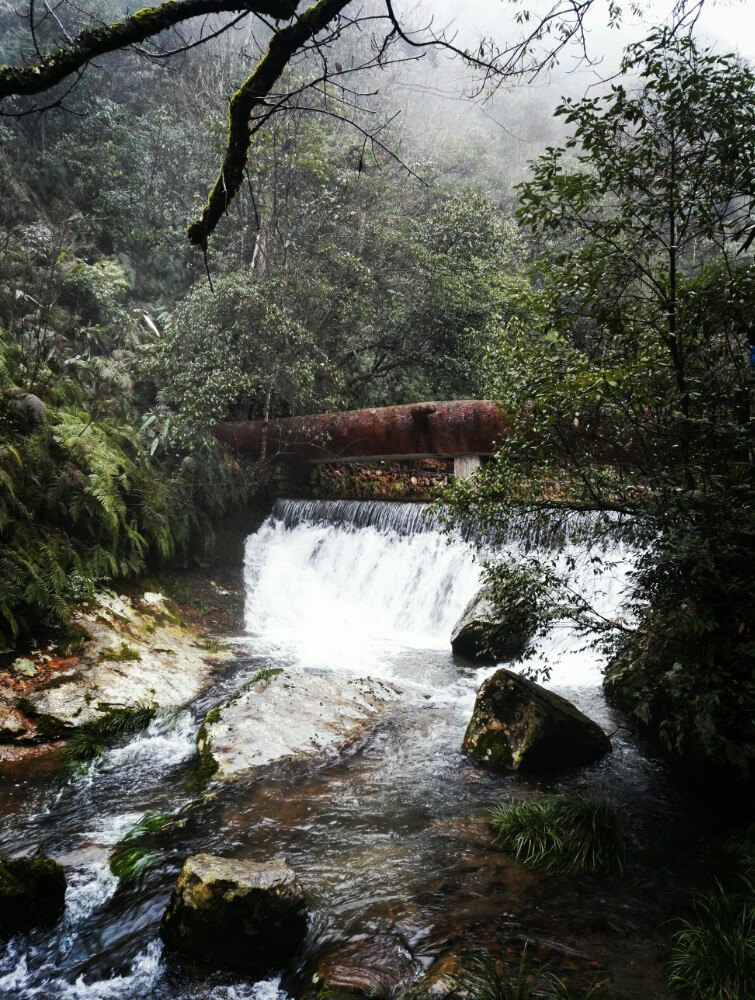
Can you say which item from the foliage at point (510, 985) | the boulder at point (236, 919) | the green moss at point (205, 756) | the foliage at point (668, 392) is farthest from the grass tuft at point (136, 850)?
the foliage at point (668, 392)

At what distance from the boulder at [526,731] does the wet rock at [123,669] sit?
10.9 feet

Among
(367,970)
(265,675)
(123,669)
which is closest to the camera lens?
(367,970)

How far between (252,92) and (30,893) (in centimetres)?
450

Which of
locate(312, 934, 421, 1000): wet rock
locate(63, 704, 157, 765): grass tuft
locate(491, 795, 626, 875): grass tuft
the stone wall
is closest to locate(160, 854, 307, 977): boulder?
locate(312, 934, 421, 1000): wet rock

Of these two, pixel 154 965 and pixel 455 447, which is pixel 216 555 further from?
pixel 154 965

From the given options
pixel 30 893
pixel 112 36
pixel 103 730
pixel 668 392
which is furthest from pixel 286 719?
pixel 112 36

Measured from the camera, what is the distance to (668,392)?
13.1 ft

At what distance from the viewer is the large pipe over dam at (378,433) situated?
10.5 meters

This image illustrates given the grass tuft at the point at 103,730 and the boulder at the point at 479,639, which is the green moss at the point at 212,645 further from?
the boulder at the point at 479,639

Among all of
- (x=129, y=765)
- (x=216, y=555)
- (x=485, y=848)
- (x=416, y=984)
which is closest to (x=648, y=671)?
(x=485, y=848)

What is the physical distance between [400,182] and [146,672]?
56.3 ft

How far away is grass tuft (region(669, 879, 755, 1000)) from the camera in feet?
8.51

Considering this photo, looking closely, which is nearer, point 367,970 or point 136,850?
point 367,970

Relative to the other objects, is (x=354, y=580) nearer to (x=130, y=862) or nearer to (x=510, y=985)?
(x=130, y=862)
